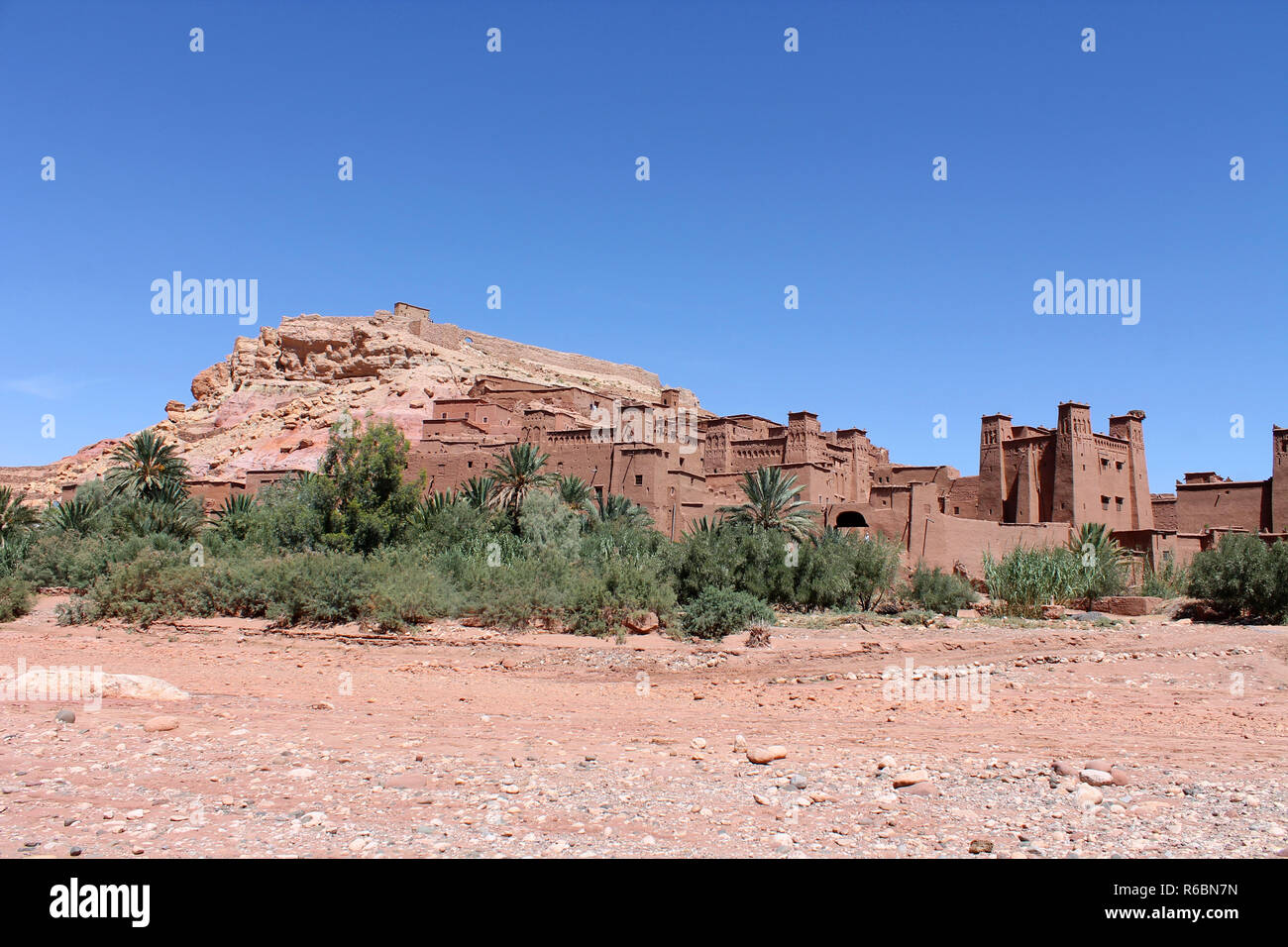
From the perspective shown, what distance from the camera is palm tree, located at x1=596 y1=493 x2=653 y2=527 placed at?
2900 cm

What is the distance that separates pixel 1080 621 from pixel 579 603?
1267cm

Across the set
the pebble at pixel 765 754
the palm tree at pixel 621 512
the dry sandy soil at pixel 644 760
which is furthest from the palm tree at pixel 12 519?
the pebble at pixel 765 754

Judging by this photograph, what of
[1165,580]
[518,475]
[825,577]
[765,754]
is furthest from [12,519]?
[1165,580]

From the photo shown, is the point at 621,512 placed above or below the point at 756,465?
below

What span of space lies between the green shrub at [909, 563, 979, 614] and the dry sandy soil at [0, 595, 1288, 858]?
8726 millimetres

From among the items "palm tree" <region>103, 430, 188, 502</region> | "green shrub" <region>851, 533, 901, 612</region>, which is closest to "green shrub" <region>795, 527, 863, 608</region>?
"green shrub" <region>851, 533, 901, 612</region>

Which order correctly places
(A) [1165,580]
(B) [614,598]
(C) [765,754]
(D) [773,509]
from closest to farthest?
1. (C) [765,754]
2. (B) [614,598]
3. (D) [773,509]
4. (A) [1165,580]

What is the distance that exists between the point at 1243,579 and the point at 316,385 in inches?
2104

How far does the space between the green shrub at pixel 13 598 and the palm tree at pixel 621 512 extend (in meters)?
15.9

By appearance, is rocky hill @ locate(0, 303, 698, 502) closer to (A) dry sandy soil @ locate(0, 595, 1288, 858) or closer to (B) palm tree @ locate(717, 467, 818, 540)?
(B) palm tree @ locate(717, 467, 818, 540)

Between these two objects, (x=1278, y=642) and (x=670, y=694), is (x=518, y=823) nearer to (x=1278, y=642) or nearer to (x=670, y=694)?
(x=670, y=694)

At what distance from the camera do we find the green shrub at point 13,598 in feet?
66.4

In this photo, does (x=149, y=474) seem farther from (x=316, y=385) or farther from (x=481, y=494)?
(x=316, y=385)

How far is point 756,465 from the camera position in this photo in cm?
3828
